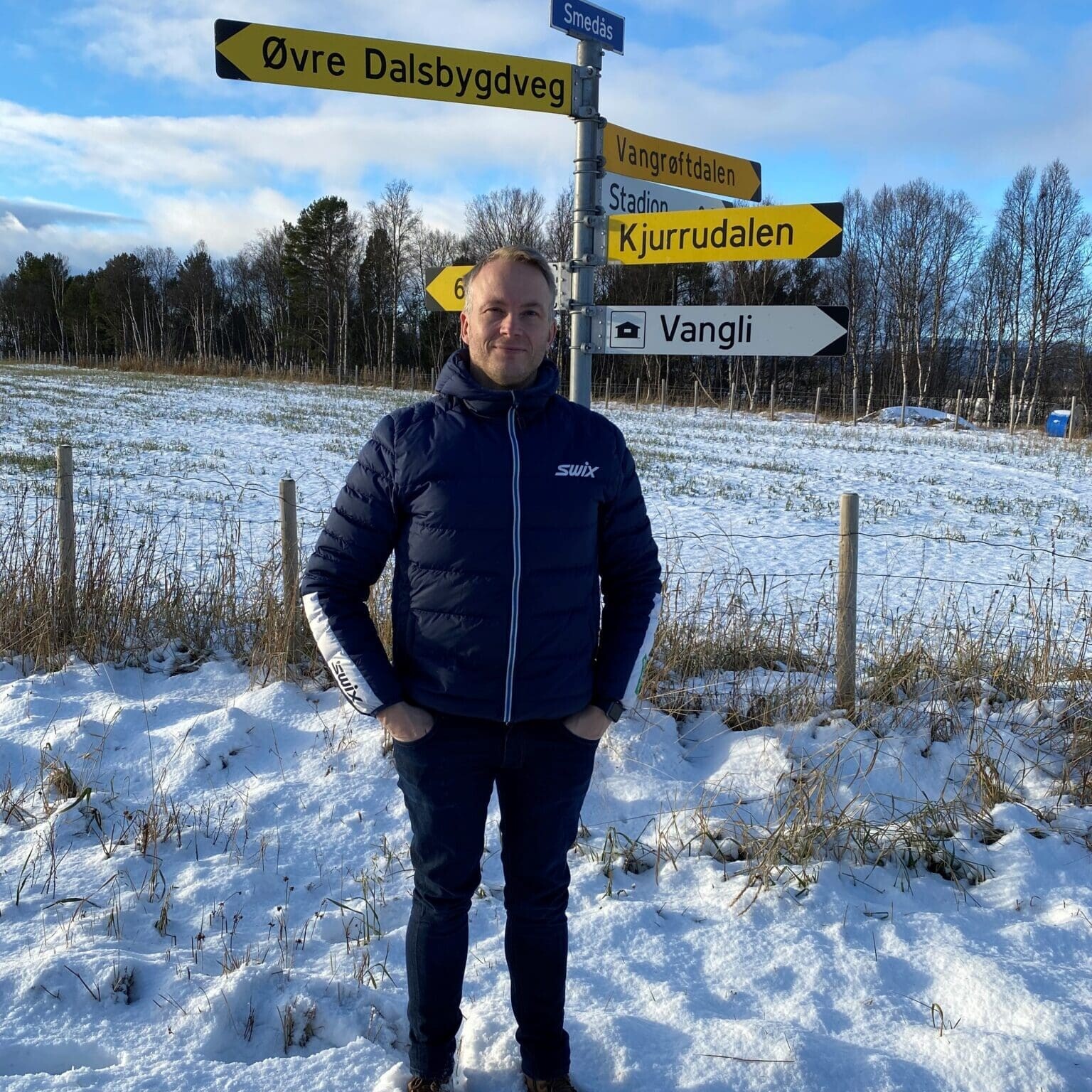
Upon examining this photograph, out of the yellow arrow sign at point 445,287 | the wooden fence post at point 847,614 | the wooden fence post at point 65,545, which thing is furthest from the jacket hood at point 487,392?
the wooden fence post at point 65,545

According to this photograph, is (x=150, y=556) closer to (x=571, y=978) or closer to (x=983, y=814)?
(x=571, y=978)

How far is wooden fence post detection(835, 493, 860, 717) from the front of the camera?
4.38 metres

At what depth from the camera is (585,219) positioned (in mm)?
3943

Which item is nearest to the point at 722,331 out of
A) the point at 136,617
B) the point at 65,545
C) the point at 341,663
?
the point at 341,663

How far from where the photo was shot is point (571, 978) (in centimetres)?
271

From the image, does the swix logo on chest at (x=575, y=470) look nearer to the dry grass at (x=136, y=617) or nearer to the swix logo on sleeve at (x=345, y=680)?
the swix logo on sleeve at (x=345, y=680)

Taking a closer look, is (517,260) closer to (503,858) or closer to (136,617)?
(503,858)

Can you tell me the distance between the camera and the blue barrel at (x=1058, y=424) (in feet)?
100

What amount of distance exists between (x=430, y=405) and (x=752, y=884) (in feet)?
6.81

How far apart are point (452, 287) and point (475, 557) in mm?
2552

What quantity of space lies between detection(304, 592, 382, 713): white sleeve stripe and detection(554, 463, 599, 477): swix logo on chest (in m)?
0.60

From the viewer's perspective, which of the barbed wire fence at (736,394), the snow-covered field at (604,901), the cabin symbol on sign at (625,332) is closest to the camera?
the snow-covered field at (604,901)

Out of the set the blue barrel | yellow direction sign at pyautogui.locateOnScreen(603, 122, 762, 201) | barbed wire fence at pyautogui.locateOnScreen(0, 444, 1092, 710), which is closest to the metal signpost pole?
yellow direction sign at pyautogui.locateOnScreen(603, 122, 762, 201)

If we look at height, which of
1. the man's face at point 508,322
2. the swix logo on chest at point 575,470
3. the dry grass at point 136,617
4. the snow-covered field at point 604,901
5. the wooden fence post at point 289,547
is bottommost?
the snow-covered field at point 604,901
